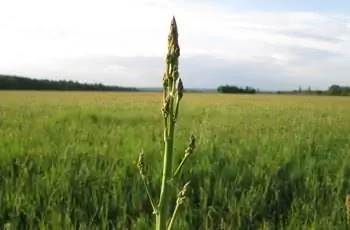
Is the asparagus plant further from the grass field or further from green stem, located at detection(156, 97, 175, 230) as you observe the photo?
the grass field

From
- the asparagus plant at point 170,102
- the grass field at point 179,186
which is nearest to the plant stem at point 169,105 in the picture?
the asparagus plant at point 170,102

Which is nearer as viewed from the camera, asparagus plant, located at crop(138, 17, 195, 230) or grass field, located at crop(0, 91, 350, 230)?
asparagus plant, located at crop(138, 17, 195, 230)

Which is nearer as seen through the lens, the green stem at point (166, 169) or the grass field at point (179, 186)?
the green stem at point (166, 169)

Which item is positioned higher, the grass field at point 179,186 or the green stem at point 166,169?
the green stem at point 166,169

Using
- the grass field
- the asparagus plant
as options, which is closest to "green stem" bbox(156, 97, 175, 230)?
the asparagus plant

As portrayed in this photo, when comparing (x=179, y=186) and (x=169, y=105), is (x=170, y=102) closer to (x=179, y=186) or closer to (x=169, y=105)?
(x=169, y=105)

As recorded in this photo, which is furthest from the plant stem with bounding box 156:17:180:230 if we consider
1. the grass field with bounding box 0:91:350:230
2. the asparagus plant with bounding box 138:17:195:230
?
the grass field with bounding box 0:91:350:230

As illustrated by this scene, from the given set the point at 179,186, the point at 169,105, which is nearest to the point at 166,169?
the point at 169,105

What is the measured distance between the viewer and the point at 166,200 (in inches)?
38.2

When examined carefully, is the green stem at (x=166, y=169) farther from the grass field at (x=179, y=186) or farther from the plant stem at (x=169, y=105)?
the grass field at (x=179, y=186)

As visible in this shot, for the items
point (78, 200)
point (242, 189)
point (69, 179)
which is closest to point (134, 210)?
point (78, 200)

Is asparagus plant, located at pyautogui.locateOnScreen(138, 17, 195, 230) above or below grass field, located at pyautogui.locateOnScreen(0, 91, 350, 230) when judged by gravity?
above

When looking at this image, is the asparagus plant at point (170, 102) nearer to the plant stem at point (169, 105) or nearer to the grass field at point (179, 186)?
the plant stem at point (169, 105)

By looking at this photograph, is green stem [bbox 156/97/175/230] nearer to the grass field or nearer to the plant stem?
the plant stem
